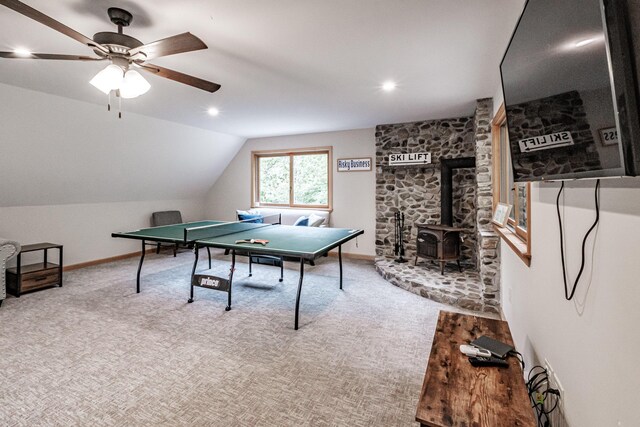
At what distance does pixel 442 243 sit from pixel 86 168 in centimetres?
561

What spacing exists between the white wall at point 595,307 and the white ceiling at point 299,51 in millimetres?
1442

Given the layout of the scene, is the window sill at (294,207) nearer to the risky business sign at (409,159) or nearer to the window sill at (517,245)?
the risky business sign at (409,159)

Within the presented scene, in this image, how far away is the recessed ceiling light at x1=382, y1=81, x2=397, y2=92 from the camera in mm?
3436

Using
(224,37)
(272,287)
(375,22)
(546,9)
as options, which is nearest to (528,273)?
(546,9)

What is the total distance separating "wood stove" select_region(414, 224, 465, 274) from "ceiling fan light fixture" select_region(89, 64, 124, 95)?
412cm

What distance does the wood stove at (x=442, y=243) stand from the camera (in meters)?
4.47

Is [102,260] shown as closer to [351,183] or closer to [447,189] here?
[351,183]

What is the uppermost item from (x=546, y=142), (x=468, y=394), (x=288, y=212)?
(x=546, y=142)

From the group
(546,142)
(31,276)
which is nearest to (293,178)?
(31,276)

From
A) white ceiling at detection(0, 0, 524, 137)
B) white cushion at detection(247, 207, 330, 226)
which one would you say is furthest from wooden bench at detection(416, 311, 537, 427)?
white cushion at detection(247, 207, 330, 226)

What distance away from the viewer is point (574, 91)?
2.93 feet

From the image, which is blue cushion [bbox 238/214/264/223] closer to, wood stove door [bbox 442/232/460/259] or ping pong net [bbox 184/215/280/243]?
ping pong net [bbox 184/215/280/243]

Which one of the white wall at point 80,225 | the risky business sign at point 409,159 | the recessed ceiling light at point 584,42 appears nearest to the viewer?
the recessed ceiling light at point 584,42

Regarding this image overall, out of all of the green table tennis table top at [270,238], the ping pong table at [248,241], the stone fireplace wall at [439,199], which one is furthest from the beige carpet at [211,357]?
the green table tennis table top at [270,238]
